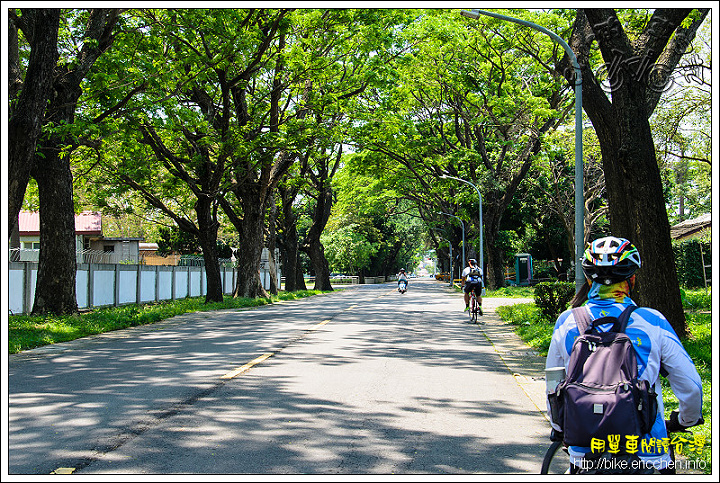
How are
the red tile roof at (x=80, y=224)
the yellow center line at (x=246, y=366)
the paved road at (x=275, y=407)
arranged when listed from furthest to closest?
1. the red tile roof at (x=80, y=224)
2. the yellow center line at (x=246, y=366)
3. the paved road at (x=275, y=407)

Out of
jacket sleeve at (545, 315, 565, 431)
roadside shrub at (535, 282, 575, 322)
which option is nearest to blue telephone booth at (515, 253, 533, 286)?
roadside shrub at (535, 282, 575, 322)

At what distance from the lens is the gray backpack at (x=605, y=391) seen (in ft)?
10.2

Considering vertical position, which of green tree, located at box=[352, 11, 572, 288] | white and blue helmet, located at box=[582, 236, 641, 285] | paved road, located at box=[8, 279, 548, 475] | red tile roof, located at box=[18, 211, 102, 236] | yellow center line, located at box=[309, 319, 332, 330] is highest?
green tree, located at box=[352, 11, 572, 288]

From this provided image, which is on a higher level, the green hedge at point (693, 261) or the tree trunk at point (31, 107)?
the tree trunk at point (31, 107)

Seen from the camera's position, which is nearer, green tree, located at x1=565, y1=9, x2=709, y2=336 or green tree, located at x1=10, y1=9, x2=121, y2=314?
green tree, located at x1=565, y1=9, x2=709, y2=336

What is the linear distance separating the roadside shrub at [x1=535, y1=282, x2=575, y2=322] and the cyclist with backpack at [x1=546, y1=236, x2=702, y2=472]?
42.8 feet

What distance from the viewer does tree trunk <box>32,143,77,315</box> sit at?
17.6 m

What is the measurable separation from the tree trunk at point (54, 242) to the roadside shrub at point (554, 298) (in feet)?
39.8

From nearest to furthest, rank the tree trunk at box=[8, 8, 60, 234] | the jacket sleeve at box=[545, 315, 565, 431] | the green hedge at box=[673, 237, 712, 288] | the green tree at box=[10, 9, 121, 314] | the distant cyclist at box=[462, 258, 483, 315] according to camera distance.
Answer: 1. the jacket sleeve at box=[545, 315, 565, 431]
2. the tree trunk at box=[8, 8, 60, 234]
3. the green tree at box=[10, 9, 121, 314]
4. the distant cyclist at box=[462, 258, 483, 315]
5. the green hedge at box=[673, 237, 712, 288]

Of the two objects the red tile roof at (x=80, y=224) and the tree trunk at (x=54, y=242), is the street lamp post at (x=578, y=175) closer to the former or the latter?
the tree trunk at (x=54, y=242)

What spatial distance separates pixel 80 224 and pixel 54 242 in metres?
30.9

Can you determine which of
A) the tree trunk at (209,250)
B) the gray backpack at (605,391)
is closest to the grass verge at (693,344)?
the gray backpack at (605,391)

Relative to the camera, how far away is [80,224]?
46.6 m

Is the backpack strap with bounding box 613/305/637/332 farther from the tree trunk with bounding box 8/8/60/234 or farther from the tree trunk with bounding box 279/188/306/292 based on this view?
the tree trunk with bounding box 279/188/306/292
